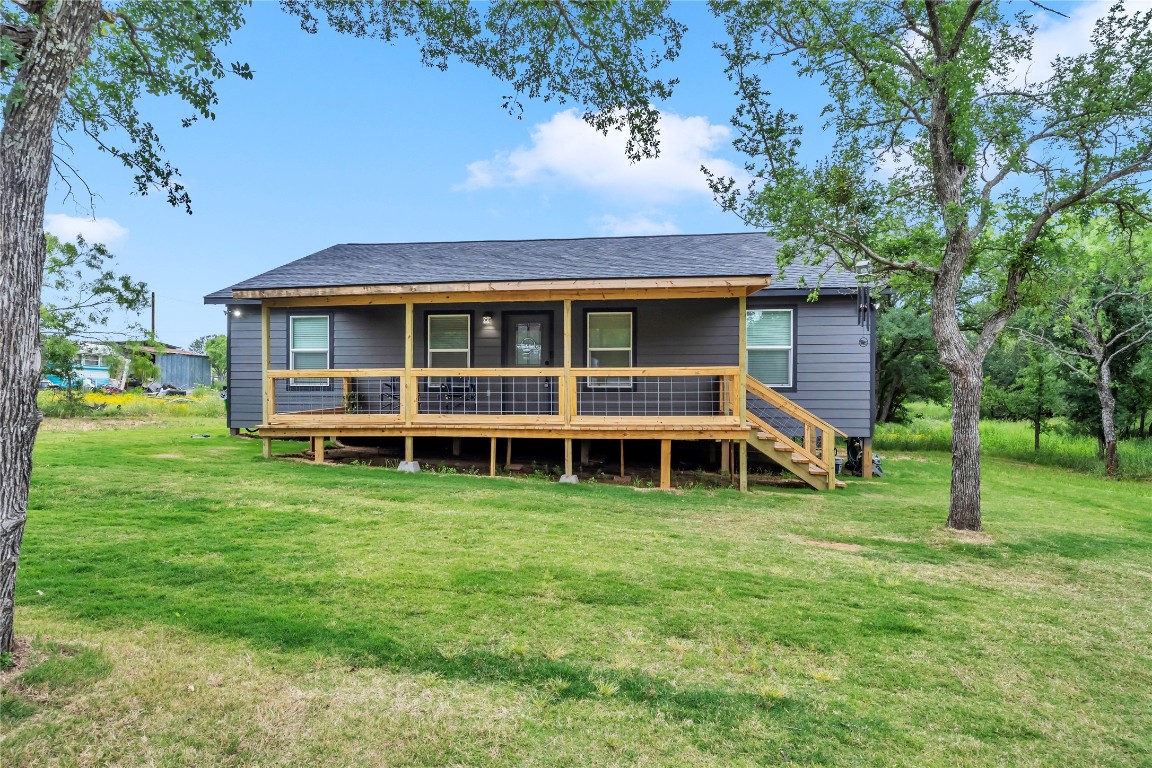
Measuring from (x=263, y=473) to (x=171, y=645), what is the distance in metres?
5.51

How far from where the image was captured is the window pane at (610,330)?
10836mm

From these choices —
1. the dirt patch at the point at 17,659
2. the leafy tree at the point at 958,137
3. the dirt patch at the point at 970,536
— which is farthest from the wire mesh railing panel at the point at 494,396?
the dirt patch at the point at 17,659

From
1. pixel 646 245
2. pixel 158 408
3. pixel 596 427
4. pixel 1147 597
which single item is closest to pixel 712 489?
pixel 596 427

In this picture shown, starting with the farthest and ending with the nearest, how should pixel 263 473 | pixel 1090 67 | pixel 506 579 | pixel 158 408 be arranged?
pixel 158 408
pixel 263 473
pixel 1090 67
pixel 506 579

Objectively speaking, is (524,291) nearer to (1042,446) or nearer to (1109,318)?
(1109,318)

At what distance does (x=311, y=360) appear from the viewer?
12.0 m

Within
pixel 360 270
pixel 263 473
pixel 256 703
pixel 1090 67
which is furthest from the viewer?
pixel 360 270

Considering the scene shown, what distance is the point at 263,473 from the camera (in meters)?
8.13

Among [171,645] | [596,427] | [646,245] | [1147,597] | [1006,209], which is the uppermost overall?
A: [646,245]

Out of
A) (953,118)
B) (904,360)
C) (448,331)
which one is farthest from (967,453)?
(904,360)

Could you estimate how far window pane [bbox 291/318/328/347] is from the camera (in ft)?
39.1

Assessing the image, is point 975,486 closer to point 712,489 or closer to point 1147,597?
point 1147,597

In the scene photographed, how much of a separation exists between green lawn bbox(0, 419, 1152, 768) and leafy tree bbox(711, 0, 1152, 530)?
8.60 feet

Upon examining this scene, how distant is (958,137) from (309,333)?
11.3 m
